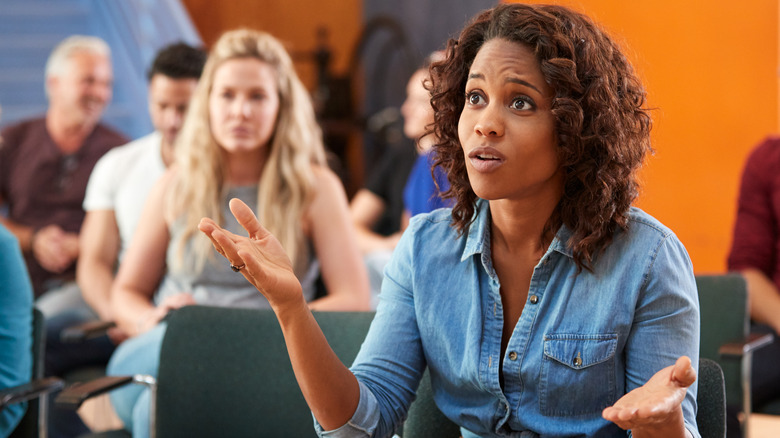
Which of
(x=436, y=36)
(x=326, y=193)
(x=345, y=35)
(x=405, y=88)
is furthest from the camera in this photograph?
(x=345, y=35)

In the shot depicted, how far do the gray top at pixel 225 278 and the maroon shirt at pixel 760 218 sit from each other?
136 centimetres

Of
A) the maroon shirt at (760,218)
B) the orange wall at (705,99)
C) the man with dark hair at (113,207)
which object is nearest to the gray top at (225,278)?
the man with dark hair at (113,207)

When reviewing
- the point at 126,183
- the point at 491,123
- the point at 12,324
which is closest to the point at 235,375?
the point at 12,324

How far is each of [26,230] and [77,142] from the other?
49 cm

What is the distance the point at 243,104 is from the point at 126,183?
2.69ft

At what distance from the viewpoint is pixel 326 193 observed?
2400 millimetres

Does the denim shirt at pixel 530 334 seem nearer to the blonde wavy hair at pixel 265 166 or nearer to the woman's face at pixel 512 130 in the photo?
the woman's face at pixel 512 130

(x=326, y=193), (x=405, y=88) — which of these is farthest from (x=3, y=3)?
(x=326, y=193)

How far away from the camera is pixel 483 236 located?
1.35 m

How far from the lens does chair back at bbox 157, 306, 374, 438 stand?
1.65 meters

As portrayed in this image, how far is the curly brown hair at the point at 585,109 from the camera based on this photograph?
4.00ft

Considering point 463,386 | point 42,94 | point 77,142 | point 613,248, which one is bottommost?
point 463,386

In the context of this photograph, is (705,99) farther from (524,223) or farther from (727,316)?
(524,223)

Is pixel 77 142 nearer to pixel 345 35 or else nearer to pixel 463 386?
pixel 463 386
